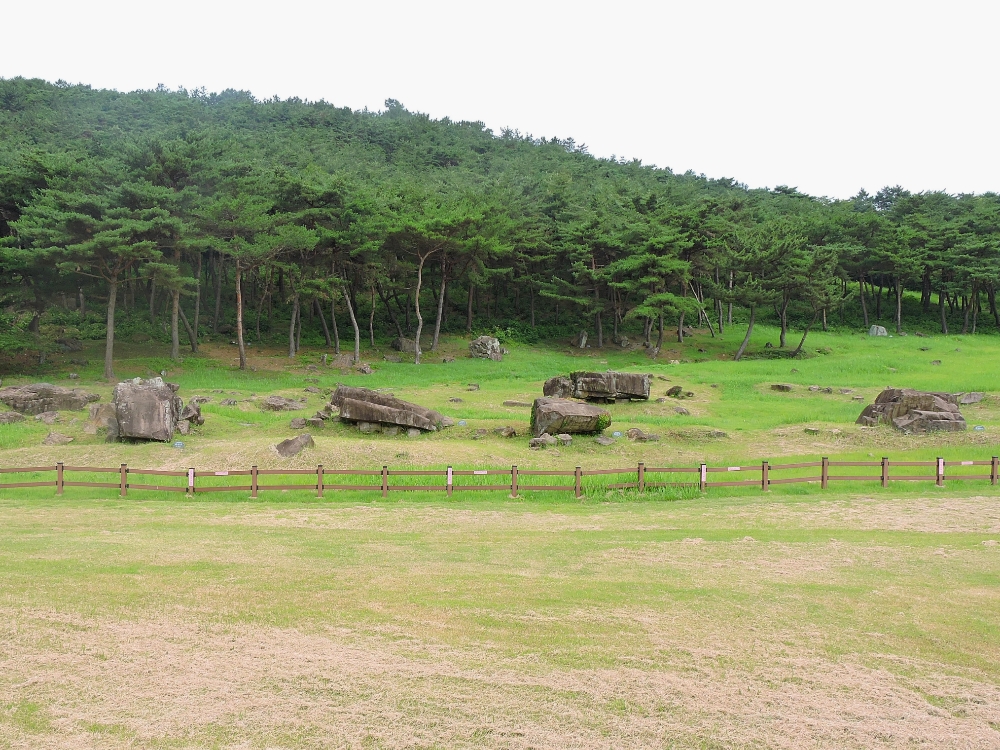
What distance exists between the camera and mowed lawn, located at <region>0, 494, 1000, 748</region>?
669cm

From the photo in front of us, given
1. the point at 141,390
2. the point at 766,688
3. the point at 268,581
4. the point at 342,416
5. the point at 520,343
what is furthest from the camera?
the point at 520,343

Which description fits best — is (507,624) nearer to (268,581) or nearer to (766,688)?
(766,688)

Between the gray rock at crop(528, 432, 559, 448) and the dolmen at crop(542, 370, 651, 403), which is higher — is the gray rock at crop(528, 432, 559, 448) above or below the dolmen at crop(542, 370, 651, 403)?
below

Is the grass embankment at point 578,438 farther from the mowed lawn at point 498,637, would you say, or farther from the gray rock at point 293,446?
Result: the mowed lawn at point 498,637

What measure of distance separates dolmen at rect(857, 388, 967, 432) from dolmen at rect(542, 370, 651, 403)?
30.1ft

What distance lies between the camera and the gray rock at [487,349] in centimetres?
5281

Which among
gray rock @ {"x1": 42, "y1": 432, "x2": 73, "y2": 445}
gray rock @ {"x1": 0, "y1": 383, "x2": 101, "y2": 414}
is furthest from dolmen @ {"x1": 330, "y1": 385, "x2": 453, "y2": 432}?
gray rock @ {"x1": 0, "y1": 383, "x2": 101, "y2": 414}

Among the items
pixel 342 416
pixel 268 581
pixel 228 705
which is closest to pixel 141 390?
pixel 342 416

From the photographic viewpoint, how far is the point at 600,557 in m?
12.6

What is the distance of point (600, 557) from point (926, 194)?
78646mm

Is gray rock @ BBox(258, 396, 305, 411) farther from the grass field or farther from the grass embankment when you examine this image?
the grass field

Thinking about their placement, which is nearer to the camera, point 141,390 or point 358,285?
point 141,390

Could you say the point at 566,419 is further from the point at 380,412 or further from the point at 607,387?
the point at 607,387

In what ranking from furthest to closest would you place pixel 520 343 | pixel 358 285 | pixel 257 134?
pixel 257 134, pixel 520 343, pixel 358 285
